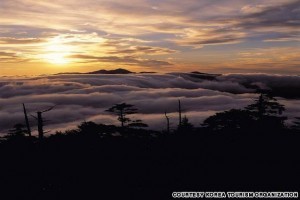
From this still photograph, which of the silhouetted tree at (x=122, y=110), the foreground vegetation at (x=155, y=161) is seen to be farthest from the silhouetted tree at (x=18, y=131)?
the silhouetted tree at (x=122, y=110)

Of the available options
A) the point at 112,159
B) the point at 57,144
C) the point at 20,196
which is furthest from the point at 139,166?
the point at 57,144

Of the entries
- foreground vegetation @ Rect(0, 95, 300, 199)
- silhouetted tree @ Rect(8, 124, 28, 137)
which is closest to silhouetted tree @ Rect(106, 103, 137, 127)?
foreground vegetation @ Rect(0, 95, 300, 199)

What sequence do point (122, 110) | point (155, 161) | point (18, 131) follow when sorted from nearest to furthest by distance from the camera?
point (155, 161) < point (18, 131) < point (122, 110)

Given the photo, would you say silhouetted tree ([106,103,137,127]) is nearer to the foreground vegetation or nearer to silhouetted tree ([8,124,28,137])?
the foreground vegetation

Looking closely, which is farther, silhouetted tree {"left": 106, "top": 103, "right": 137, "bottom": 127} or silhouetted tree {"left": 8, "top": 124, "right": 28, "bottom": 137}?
silhouetted tree {"left": 106, "top": 103, "right": 137, "bottom": 127}

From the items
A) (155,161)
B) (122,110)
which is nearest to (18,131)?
(122,110)

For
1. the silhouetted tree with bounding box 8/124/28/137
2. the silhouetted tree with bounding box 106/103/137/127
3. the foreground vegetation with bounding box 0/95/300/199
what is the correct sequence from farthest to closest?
the silhouetted tree with bounding box 106/103/137/127
the silhouetted tree with bounding box 8/124/28/137
the foreground vegetation with bounding box 0/95/300/199

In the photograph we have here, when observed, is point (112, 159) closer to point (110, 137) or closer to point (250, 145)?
point (110, 137)

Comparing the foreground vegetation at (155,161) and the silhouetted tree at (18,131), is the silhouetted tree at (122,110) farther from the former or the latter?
the silhouetted tree at (18,131)

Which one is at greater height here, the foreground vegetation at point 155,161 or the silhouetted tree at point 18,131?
the silhouetted tree at point 18,131

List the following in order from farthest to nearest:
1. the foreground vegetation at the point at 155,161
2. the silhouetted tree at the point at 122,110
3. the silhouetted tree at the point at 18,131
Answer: the silhouetted tree at the point at 122,110, the silhouetted tree at the point at 18,131, the foreground vegetation at the point at 155,161

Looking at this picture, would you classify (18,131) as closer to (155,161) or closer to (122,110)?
(122,110)

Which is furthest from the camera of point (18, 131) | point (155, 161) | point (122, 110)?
point (122, 110)

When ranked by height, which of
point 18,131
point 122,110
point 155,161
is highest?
point 122,110
